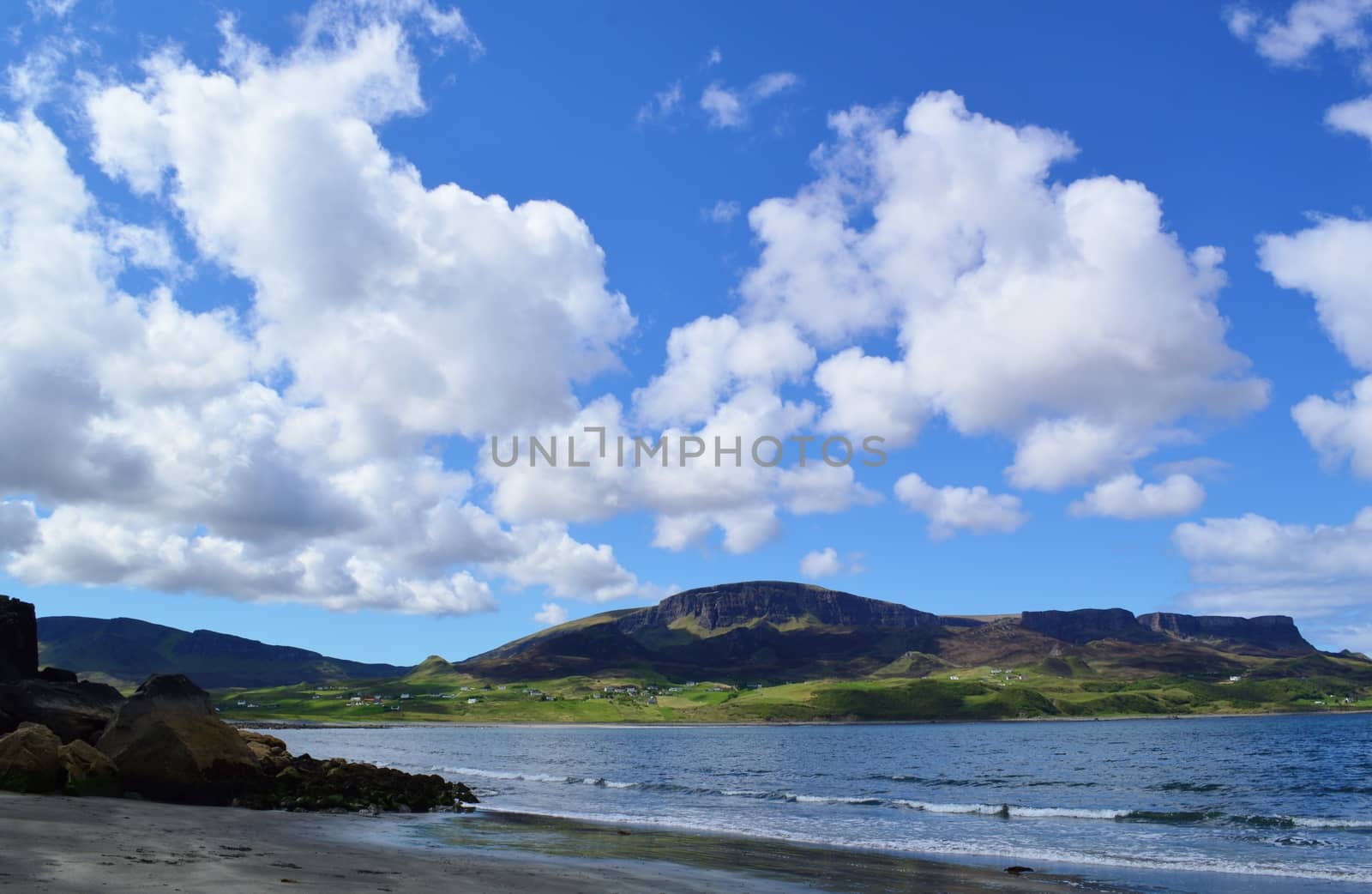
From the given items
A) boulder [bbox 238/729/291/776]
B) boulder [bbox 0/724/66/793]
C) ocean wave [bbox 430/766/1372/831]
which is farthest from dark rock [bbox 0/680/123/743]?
ocean wave [bbox 430/766/1372/831]

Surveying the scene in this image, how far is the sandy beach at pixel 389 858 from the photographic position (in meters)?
21.0

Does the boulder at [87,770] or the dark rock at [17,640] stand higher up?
the dark rock at [17,640]

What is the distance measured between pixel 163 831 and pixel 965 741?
181 metres

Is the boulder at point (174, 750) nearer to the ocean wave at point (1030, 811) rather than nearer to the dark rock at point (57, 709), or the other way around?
→ the dark rock at point (57, 709)

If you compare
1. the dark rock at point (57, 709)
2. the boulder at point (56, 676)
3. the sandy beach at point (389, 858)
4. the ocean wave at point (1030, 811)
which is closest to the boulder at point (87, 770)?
the sandy beach at point (389, 858)

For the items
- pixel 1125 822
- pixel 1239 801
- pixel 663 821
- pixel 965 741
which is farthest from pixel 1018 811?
pixel 965 741

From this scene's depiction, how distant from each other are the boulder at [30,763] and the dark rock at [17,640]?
17474 mm

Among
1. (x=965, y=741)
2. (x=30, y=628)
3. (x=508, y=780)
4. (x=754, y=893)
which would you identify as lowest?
(x=965, y=741)

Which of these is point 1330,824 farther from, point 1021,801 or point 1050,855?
point 1050,855

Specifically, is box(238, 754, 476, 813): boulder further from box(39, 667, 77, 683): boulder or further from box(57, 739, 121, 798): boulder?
box(39, 667, 77, 683): boulder

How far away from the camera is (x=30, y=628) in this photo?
5816 cm

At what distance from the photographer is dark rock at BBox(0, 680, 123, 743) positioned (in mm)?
49000

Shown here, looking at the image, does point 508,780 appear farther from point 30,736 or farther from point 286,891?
point 286,891

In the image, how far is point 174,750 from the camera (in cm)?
4503
